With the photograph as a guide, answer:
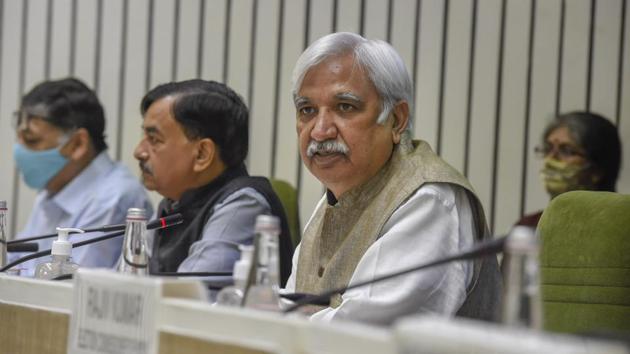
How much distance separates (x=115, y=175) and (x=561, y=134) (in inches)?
64.2

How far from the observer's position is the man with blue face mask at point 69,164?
3.78m

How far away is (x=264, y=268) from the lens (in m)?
1.41

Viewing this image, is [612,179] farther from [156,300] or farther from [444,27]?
[156,300]

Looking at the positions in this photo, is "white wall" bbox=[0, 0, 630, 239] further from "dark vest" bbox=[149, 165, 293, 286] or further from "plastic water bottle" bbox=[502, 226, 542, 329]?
"plastic water bottle" bbox=[502, 226, 542, 329]

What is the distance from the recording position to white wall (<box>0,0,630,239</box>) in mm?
3816

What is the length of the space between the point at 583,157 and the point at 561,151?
0.08 m

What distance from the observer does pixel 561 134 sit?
11.9 feet

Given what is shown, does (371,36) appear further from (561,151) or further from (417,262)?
(417,262)

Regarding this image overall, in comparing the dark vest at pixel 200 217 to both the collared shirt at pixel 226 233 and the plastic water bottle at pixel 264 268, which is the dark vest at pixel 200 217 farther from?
the plastic water bottle at pixel 264 268

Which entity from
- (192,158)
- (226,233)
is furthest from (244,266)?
(192,158)

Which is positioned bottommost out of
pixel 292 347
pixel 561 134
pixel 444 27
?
pixel 292 347

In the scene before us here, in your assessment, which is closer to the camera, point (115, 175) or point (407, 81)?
point (407, 81)

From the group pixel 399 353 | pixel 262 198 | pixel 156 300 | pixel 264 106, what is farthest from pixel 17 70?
pixel 399 353

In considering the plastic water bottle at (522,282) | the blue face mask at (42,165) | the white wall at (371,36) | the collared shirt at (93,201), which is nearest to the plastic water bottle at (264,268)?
the plastic water bottle at (522,282)
